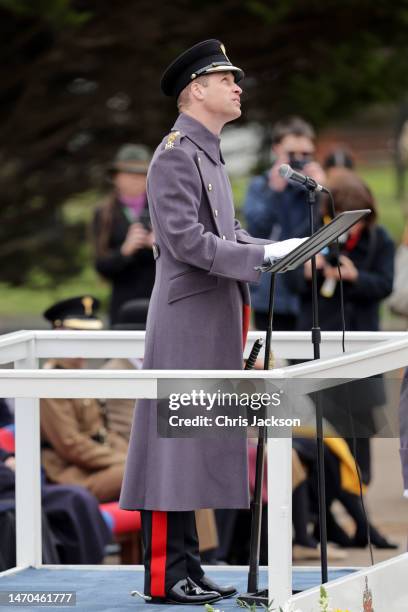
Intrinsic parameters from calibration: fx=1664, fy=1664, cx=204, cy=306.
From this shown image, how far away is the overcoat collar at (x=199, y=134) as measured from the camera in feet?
16.3

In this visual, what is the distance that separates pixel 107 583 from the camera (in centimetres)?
528

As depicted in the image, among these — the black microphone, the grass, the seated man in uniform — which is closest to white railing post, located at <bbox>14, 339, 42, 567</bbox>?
the black microphone

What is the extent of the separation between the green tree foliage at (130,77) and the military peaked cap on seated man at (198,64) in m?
7.40

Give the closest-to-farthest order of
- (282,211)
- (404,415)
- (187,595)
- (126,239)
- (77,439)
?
(404,415) < (187,595) < (77,439) < (282,211) < (126,239)

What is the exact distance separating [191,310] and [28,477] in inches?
38.3

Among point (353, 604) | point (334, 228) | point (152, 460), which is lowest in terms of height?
point (353, 604)

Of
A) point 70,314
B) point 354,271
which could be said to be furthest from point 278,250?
point 354,271

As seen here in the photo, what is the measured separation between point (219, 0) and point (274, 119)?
181 centimetres

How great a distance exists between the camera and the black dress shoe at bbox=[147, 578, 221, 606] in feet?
16.0

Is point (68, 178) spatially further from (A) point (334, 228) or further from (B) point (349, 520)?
(A) point (334, 228)

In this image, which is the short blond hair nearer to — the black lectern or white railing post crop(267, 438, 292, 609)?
the black lectern

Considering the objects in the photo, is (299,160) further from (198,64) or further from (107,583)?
(107,583)

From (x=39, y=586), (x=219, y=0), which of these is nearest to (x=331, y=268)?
(x=39, y=586)

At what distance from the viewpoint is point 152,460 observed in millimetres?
4875
